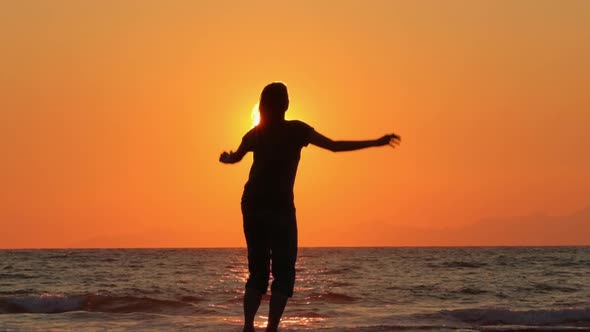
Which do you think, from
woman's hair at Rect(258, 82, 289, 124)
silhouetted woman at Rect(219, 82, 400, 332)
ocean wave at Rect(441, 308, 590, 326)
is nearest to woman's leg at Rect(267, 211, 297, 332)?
silhouetted woman at Rect(219, 82, 400, 332)

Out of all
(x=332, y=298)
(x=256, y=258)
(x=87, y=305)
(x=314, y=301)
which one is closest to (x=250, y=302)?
(x=256, y=258)

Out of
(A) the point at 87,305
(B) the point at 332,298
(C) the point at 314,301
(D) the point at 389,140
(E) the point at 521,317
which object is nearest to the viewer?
(D) the point at 389,140

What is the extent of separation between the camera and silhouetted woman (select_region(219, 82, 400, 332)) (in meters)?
6.66

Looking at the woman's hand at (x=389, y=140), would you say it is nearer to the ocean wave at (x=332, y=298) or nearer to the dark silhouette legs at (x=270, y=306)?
the dark silhouette legs at (x=270, y=306)

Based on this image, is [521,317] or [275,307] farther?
[521,317]

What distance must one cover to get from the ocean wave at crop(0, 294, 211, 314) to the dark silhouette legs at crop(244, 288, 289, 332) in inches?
311

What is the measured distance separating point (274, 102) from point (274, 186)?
66 cm

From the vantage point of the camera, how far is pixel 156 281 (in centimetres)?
2828

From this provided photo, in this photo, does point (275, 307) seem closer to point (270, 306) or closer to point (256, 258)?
point (270, 306)

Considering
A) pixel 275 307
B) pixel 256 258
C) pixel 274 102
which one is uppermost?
pixel 274 102

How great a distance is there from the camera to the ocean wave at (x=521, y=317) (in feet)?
41.0

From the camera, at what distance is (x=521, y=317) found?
41.8 feet

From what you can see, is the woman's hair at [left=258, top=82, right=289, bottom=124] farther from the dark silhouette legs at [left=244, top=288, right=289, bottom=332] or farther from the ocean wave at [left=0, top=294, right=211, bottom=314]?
the ocean wave at [left=0, top=294, right=211, bottom=314]

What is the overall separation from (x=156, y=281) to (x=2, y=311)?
1304 centimetres
